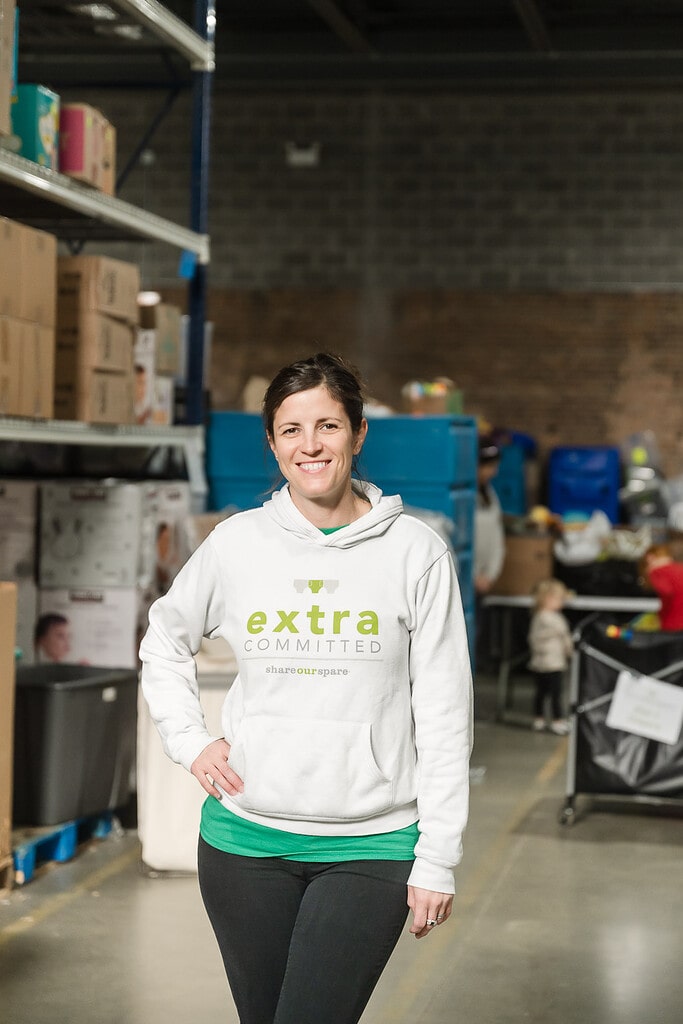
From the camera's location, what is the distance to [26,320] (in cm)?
528

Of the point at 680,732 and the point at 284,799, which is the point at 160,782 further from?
the point at 284,799

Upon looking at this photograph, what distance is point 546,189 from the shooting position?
13.4 m

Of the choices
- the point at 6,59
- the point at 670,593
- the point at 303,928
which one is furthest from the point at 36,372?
the point at 670,593

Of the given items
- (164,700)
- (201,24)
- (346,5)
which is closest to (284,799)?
(164,700)

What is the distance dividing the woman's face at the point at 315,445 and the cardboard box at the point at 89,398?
3.79 metres

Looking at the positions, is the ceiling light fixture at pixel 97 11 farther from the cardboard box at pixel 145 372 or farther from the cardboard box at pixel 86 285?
the cardboard box at pixel 86 285

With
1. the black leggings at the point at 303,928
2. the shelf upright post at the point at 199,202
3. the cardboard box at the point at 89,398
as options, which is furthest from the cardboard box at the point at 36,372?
the black leggings at the point at 303,928

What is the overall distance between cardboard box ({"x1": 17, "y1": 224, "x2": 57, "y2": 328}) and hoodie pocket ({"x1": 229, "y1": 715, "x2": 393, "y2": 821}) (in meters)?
3.31

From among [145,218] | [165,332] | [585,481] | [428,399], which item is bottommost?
[585,481]

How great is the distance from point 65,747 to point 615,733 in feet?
8.59

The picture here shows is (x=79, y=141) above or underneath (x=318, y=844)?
above

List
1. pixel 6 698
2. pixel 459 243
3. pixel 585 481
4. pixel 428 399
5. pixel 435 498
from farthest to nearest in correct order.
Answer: pixel 459 243
pixel 585 481
pixel 428 399
pixel 435 498
pixel 6 698

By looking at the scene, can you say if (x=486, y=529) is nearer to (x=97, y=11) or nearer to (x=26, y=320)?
(x=97, y=11)

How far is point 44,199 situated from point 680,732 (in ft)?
12.5
